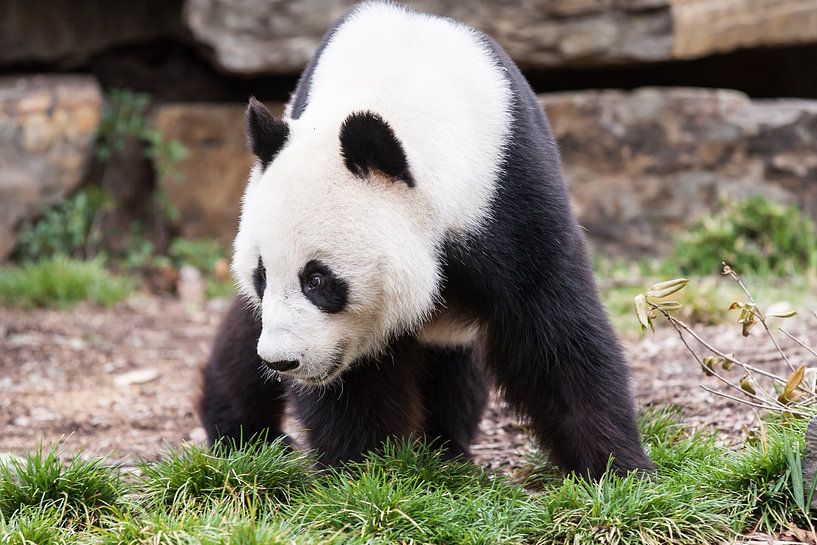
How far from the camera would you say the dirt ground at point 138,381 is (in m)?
5.01

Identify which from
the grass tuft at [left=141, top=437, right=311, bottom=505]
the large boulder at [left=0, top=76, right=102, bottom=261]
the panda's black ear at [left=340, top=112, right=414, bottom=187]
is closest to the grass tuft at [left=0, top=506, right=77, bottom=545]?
the grass tuft at [left=141, top=437, right=311, bottom=505]

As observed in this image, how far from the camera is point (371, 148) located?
3.43 m

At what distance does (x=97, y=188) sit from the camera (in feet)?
32.3

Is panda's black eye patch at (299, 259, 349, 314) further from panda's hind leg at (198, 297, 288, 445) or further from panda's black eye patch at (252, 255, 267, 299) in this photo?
panda's hind leg at (198, 297, 288, 445)

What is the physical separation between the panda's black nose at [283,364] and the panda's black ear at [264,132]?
0.80 m

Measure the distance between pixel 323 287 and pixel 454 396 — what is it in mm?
1477

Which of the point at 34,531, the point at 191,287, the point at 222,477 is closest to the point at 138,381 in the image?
the point at 191,287

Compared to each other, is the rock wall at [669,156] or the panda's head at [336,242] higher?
the panda's head at [336,242]

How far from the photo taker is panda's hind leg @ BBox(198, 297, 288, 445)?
4.86 m

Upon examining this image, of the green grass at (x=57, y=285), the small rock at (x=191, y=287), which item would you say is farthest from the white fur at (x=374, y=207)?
the small rock at (x=191, y=287)

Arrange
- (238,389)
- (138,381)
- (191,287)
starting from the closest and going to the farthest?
(238,389), (138,381), (191,287)

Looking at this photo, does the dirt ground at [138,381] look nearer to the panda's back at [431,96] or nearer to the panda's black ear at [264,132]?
the panda's black ear at [264,132]

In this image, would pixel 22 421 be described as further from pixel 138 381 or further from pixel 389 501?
pixel 389 501

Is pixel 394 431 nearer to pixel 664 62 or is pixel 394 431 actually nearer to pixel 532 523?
pixel 532 523
